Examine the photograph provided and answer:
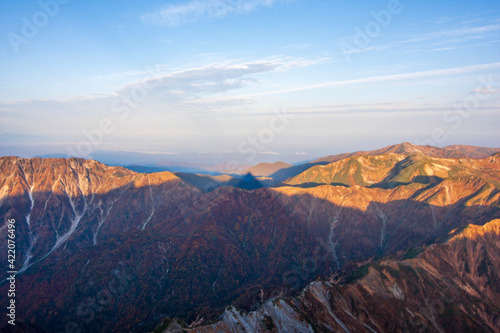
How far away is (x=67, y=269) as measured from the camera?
196000mm

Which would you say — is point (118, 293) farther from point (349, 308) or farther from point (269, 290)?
point (349, 308)

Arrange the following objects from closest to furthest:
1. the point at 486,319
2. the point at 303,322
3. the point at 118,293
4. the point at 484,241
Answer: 1. the point at 303,322
2. the point at 486,319
3. the point at 484,241
4. the point at 118,293

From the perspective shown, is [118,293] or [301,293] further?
[118,293]

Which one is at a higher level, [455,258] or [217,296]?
[455,258]

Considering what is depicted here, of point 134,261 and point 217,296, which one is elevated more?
point 134,261

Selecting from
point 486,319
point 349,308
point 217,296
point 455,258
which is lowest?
point 217,296

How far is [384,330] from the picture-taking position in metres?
123

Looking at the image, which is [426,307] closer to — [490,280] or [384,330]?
[384,330]

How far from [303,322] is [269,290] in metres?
41.3

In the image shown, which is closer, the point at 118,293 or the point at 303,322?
the point at 303,322

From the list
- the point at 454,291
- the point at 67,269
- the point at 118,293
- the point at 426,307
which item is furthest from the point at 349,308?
the point at 67,269

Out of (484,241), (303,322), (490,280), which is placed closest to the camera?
(303,322)

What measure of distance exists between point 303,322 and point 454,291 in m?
75.9

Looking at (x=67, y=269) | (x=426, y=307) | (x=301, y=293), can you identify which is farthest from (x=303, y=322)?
(x=67, y=269)
